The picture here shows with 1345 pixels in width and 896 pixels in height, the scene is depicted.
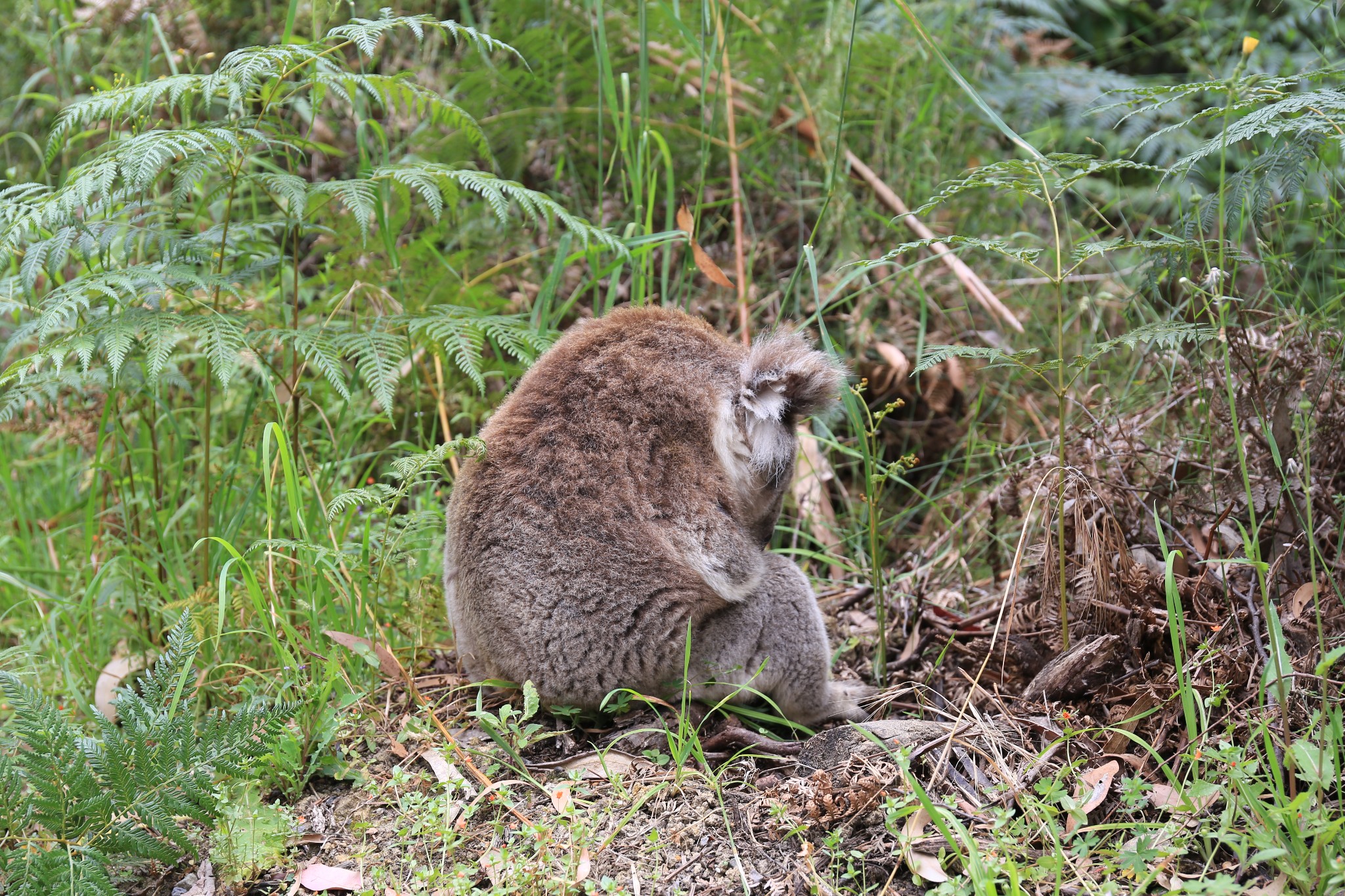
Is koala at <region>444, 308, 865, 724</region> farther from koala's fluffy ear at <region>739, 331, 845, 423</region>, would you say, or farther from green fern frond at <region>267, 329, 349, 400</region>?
green fern frond at <region>267, 329, 349, 400</region>

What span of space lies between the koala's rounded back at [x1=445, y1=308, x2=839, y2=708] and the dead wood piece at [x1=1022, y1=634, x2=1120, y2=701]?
0.91 meters

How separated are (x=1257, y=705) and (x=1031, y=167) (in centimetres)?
149

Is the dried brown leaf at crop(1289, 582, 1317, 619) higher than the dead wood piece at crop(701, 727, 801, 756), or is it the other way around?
the dried brown leaf at crop(1289, 582, 1317, 619)

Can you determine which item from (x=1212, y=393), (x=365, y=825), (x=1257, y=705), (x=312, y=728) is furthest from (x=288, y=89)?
(x=1257, y=705)

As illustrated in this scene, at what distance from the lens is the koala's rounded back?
2824 mm

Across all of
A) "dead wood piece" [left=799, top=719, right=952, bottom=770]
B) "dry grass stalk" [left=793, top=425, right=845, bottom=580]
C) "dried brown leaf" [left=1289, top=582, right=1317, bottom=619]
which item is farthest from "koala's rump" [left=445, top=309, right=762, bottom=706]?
"dried brown leaf" [left=1289, top=582, right=1317, bottom=619]

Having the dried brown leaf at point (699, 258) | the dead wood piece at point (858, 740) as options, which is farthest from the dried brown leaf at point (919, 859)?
the dried brown leaf at point (699, 258)

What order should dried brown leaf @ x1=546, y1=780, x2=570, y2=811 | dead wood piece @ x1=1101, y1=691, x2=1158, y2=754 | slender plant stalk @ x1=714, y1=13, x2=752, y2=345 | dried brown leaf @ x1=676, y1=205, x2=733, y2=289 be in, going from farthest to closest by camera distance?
slender plant stalk @ x1=714, y1=13, x2=752, y2=345 < dried brown leaf @ x1=676, y1=205, x2=733, y2=289 < dead wood piece @ x1=1101, y1=691, x2=1158, y2=754 < dried brown leaf @ x1=546, y1=780, x2=570, y2=811

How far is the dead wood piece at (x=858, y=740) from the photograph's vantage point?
275 centimetres

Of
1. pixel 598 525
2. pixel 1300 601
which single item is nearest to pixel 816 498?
pixel 598 525

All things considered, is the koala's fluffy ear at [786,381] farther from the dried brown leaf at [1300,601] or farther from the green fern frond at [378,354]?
the dried brown leaf at [1300,601]

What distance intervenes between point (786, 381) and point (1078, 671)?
3.97ft

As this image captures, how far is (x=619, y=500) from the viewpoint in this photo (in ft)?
9.53

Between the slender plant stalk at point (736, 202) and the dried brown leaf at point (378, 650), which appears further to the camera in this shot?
the slender plant stalk at point (736, 202)
